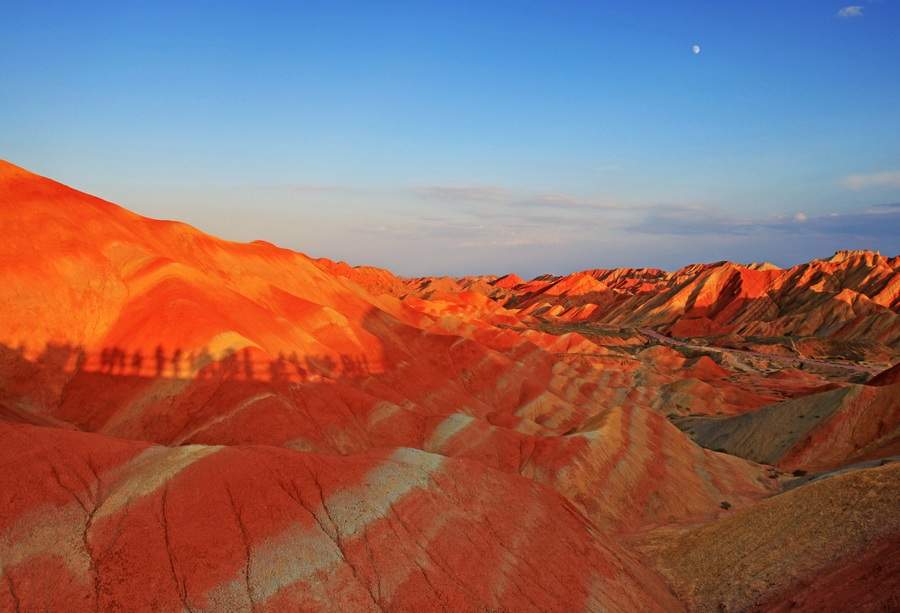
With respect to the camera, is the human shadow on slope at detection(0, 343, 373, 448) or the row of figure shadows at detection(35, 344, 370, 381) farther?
the row of figure shadows at detection(35, 344, 370, 381)

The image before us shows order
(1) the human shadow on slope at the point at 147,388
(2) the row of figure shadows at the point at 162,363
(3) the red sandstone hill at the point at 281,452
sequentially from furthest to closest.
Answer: (2) the row of figure shadows at the point at 162,363, (1) the human shadow on slope at the point at 147,388, (3) the red sandstone hill at the point at 281,452

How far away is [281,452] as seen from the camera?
69.6 feet

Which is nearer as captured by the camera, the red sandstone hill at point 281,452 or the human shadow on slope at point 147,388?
the red sandstone hill at point 281,452

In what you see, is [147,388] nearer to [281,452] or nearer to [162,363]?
[162,363]

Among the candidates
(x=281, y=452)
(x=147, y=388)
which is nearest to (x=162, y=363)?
(x=147, y=388)

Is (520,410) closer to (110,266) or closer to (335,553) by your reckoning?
(110,266)

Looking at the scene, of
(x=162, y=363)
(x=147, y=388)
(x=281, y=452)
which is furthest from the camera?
(x=162, y=363)

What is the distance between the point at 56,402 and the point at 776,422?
62170mm

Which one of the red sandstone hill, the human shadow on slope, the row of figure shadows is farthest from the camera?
the row of figure shadows

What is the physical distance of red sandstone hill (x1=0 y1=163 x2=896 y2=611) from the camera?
56.5ft

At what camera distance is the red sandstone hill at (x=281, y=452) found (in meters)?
17.2

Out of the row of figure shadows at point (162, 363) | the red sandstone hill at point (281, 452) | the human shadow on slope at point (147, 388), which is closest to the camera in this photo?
the red sandstone hill at point (281, 452)

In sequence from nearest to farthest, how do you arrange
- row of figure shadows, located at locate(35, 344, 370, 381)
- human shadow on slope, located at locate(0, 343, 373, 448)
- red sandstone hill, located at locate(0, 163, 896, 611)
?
red sandstone hill, located at locate(0, 163, 896, 611) → human shadow on slope, located at locate(0, 343, 373, 448) → row of figure shadows, located at locate(35, 344, 370, 381)

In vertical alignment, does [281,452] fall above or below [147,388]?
above
